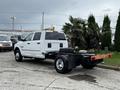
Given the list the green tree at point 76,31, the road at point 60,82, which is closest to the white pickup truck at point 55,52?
the road at point 60,82

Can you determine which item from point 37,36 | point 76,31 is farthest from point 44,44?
point 76,31

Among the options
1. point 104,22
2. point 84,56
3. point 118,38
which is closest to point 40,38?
point 84,56

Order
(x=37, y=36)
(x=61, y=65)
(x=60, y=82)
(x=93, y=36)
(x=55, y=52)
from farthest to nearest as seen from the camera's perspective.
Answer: (x=93, y=36) → (x=37, y=36) → (x=55, y=52) → (x=61, y=65) → (x=60, y=82)

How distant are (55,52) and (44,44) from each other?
0.71m

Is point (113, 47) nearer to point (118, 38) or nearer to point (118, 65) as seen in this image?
point (118, 38)

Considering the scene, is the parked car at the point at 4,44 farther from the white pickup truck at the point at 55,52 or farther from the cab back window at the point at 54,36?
the cab back window at the point at 54,36

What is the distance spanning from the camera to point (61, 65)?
33.0 feet

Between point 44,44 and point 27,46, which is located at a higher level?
point 44,44

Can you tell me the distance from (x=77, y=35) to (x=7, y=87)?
1314 cm

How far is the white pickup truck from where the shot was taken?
994 cm

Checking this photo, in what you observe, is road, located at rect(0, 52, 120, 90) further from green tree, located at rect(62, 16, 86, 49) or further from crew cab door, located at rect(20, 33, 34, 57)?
green tree, located at rect(62, 16, 86, 49)

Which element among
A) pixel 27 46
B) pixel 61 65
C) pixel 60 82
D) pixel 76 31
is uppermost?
pixel 76 31

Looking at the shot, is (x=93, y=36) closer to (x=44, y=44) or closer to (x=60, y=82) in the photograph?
(x=44, y=44)

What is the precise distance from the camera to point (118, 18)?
2069 cm
